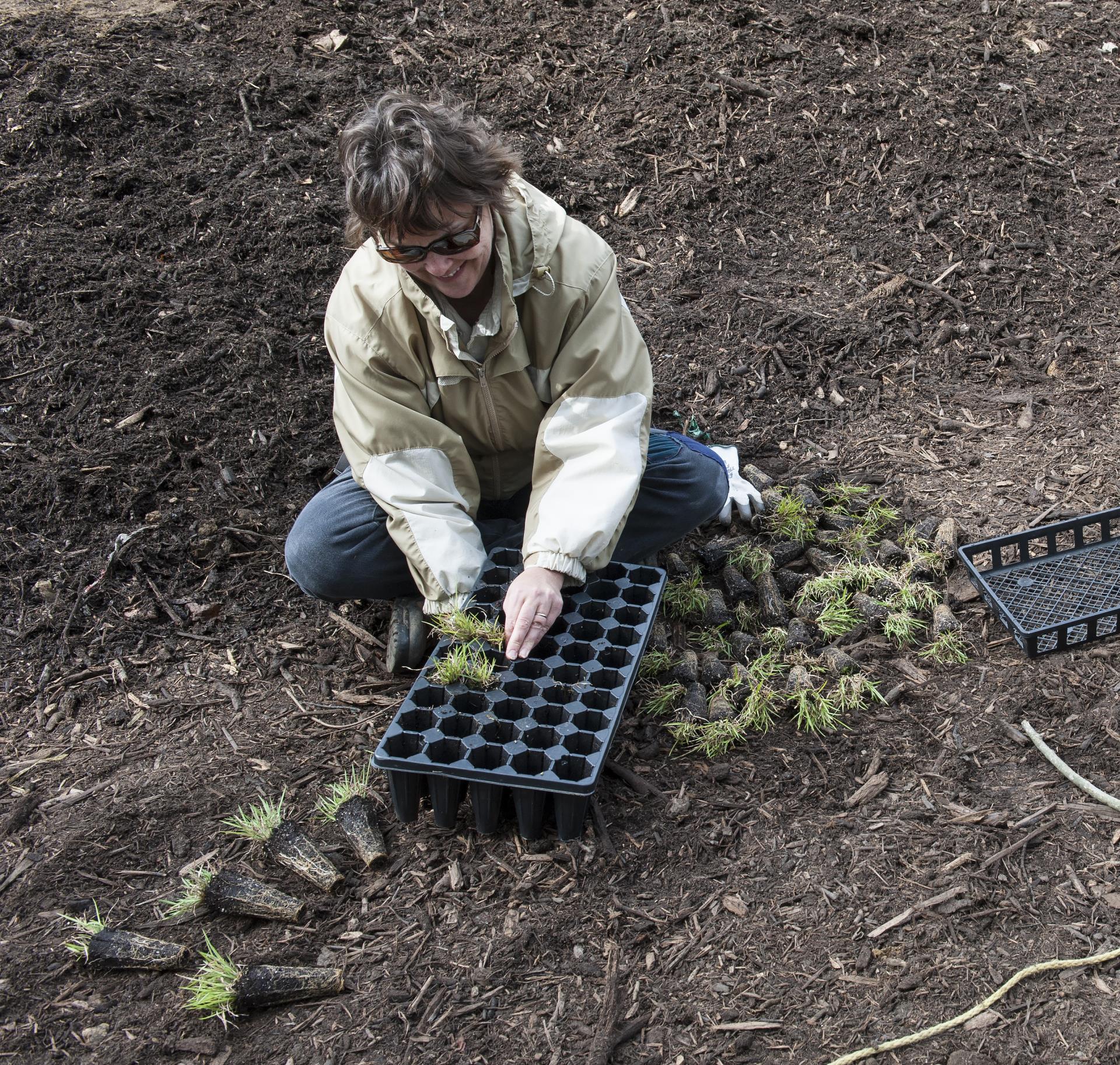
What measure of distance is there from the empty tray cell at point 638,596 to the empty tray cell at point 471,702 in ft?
1.93

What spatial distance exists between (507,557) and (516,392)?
53cm

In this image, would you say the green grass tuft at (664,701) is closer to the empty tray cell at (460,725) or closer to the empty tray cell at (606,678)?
the empty tray cell at (606,678)

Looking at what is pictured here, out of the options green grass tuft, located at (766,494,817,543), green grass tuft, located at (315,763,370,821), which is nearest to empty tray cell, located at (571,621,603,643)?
green grass tuft, located at (315,763,370,821)

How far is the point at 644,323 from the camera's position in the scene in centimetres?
488

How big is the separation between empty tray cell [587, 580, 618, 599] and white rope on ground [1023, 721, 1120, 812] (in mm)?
1229

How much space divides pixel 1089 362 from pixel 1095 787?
2426 mm

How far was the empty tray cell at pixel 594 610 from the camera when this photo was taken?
10.3ft

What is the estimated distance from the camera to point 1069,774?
280 cm

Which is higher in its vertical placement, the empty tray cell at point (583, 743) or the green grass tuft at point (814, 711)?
the empty tray cell at point (583, 743)

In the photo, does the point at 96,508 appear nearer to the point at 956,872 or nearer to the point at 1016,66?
the point at 956,872

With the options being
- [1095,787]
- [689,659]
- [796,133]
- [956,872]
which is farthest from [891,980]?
[796,133]

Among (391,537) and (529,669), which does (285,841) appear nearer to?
(529,669)

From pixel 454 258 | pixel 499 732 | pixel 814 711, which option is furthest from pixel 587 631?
pixel 454 258

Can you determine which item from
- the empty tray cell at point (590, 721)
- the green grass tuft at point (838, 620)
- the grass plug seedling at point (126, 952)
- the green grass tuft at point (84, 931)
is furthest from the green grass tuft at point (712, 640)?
the green grass tuft at point (84, 931)
